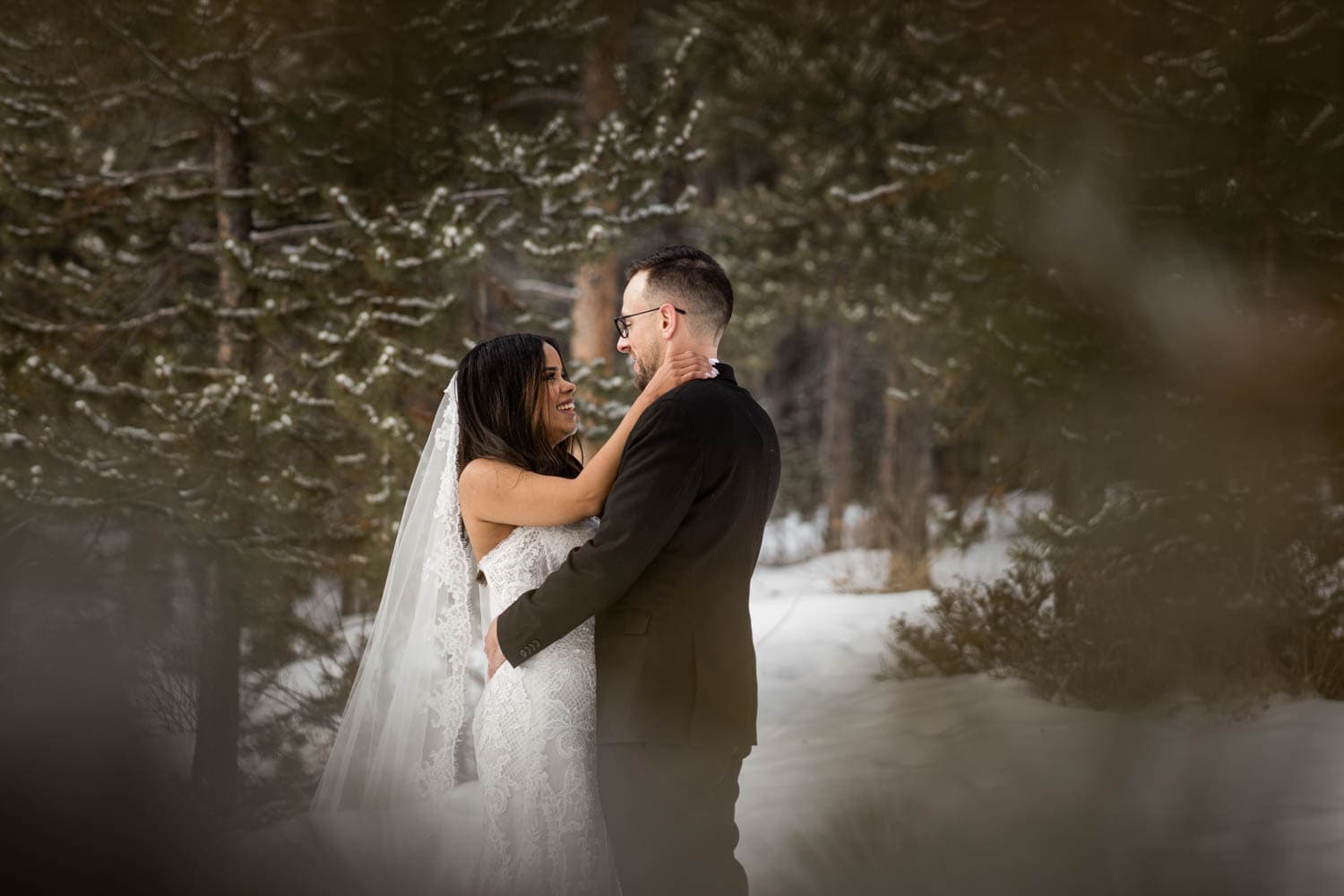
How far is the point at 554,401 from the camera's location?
122 inches

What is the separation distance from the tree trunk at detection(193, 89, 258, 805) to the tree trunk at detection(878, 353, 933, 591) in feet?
18.7

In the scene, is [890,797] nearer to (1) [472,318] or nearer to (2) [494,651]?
(2) [494,651]

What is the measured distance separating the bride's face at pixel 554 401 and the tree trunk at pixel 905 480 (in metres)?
7.58

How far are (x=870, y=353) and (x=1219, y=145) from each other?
42.1 ft

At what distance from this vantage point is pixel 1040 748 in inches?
243

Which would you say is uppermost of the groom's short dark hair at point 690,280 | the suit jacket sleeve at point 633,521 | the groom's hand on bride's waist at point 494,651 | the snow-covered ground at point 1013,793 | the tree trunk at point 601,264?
the tree trunk at point 601,264

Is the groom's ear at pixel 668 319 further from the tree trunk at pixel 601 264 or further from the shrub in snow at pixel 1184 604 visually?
the tree trunk at pixel 601 264

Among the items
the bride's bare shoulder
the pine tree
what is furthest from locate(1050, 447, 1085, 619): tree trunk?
the bride's bare shoulder

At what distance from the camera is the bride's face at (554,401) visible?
122 inches

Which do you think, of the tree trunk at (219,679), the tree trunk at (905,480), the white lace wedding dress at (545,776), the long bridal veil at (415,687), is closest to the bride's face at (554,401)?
the long bridal veil at (415,687)

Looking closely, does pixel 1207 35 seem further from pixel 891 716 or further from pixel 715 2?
pixel 715 2

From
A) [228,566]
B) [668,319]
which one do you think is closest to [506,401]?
[668,319]

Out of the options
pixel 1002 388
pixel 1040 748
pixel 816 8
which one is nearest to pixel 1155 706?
pixel 1040 748

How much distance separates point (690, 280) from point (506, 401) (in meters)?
0.59
